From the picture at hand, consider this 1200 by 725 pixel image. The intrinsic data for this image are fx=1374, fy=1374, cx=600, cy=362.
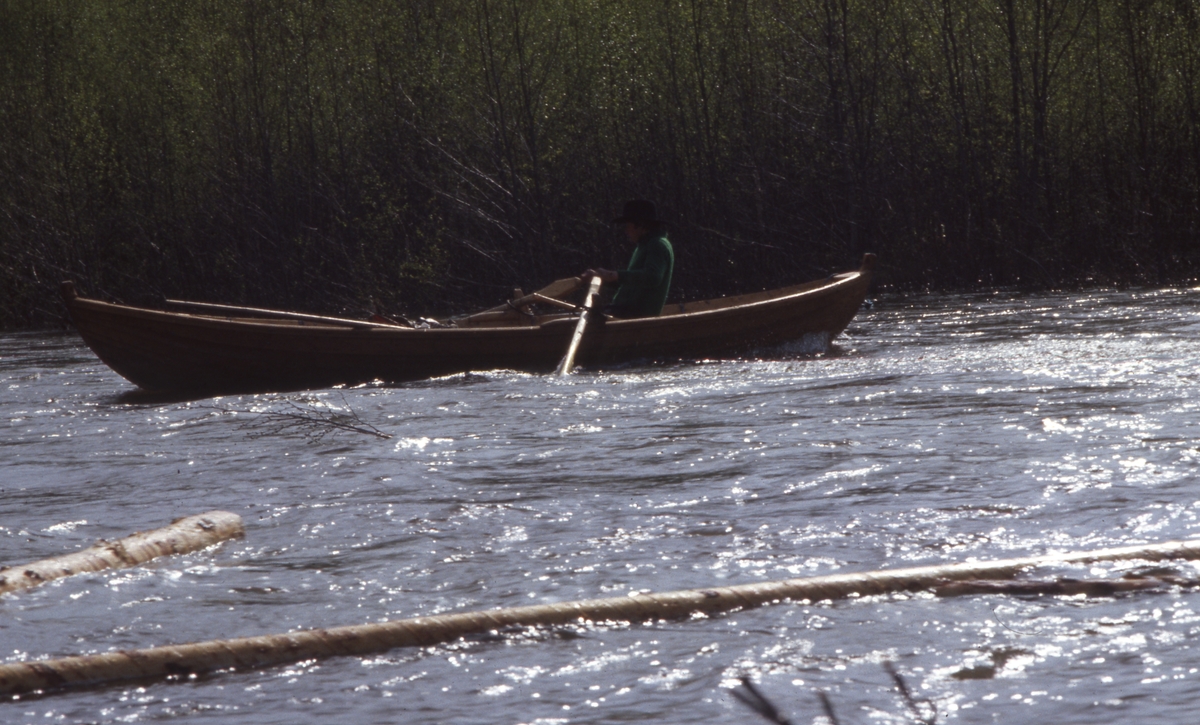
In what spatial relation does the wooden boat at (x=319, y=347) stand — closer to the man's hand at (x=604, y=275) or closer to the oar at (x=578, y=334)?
the oar at (x=578, y=334)

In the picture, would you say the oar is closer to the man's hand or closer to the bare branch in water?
the man's hand

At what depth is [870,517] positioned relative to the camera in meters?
4.78

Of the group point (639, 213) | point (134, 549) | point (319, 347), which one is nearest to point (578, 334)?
point (639, 213)

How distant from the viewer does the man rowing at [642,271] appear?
36.9 ft

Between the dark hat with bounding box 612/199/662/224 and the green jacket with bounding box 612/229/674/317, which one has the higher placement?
the dark hat with bounding box 612/199/662/224

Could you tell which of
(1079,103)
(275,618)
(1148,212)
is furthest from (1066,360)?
(1079,103)

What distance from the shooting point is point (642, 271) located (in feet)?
37.1

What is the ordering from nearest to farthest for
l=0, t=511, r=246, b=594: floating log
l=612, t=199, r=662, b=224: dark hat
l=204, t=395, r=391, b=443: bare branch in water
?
1. l=0, t=511, r=246, b=594: floating log
2. l=204, t=395, r=391, b=443: bare branch in water
3. l=612, t=199, r=662, b=224: dark hat

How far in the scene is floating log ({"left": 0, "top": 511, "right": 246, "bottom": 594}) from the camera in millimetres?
4051

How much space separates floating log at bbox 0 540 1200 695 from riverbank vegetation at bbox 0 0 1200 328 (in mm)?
14088

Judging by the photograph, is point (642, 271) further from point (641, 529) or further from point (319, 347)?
point (641, 529)

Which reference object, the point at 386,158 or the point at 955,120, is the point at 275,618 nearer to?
the point at 955,120

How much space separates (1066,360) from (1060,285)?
877 cm

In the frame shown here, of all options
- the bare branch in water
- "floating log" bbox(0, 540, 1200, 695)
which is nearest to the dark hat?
the bare branch in water
